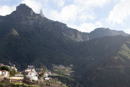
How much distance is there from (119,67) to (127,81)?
19.1 metres

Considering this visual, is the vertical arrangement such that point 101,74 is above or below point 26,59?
below

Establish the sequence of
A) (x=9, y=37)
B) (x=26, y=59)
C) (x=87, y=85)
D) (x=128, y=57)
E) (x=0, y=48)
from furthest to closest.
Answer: (x=9, y=37), (x=26, y=59), (x=0, y=48), (x=128, y=57), (x=87, y=85)

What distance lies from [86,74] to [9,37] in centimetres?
9037

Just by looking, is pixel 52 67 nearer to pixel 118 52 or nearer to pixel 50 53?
pixel 50 53

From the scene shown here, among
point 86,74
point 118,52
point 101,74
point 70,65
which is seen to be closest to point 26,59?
point 70,65

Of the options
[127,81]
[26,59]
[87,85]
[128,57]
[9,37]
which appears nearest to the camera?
[127,81]

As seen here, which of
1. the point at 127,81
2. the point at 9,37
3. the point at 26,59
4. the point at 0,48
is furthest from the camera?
the point at 9,37

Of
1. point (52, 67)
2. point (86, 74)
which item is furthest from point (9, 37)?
point (86, 74)

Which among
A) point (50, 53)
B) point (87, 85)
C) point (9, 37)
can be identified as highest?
point (9, 37)

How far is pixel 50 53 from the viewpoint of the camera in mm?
196875

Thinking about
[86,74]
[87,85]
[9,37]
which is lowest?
[87,85]

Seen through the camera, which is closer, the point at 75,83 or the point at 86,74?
the point at 75,83

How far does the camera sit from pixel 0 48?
16325 cm

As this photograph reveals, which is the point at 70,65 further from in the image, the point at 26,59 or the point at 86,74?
the point at 26,59
